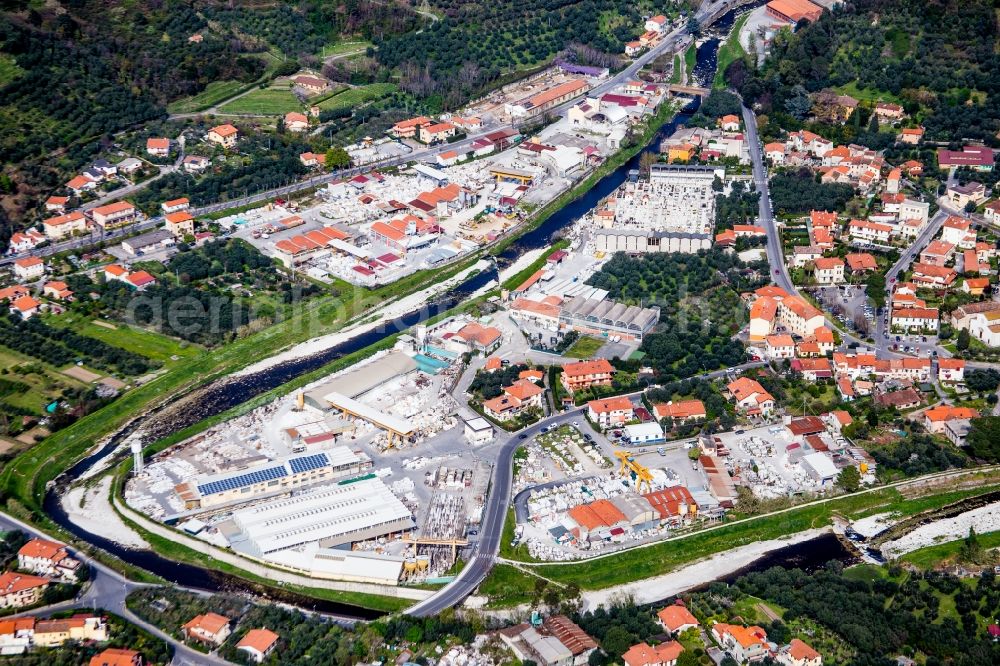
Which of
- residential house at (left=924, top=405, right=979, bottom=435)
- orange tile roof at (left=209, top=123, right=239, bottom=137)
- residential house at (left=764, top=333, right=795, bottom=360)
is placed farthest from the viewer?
orange tile roof at (left=209, top=123, right=239, bottom=137)

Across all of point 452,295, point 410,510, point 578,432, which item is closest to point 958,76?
point 452,295

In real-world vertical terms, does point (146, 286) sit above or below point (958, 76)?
below

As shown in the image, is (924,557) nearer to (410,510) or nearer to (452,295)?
(410,510)

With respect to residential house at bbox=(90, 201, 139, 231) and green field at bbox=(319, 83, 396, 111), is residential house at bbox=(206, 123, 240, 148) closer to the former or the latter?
green field at bbox=(319, 83, 396, 111)

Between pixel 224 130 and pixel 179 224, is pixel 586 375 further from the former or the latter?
pixel 224 130

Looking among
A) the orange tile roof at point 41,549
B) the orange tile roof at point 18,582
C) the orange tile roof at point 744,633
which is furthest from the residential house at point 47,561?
the orange tile roof at point 744,633

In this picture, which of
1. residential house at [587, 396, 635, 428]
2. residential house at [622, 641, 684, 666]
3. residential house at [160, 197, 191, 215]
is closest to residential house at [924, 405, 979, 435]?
residential house at [587, 396, 635, 428]

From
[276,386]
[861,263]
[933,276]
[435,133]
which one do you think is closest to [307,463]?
[276,386]
